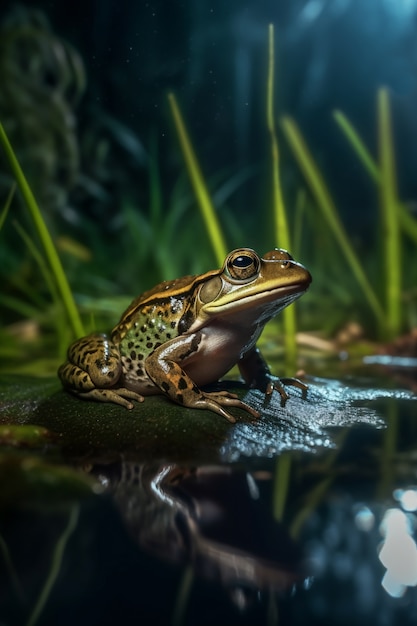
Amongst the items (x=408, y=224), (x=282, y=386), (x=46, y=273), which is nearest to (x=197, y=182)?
(x=46, y=273)

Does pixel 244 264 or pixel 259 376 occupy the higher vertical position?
pixel 244 264

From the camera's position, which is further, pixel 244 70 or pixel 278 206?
pixel 244 70

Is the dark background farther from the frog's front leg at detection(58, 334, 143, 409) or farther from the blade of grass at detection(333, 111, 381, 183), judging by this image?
the frog's front leg at detection(58, 334, 143, 409)

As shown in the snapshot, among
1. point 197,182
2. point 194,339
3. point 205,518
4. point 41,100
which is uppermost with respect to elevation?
point 41,100

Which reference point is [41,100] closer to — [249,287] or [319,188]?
[319,188]

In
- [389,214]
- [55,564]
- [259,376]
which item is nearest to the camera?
[55,564]

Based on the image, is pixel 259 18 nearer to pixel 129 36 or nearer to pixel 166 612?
pixel 129 36

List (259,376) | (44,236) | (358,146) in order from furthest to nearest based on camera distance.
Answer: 1. (358,146)
2. (44,236)
3. (259,376)

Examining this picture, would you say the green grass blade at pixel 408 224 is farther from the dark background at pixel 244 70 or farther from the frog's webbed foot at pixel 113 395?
the frog's webbed foot at pixel 113 395
